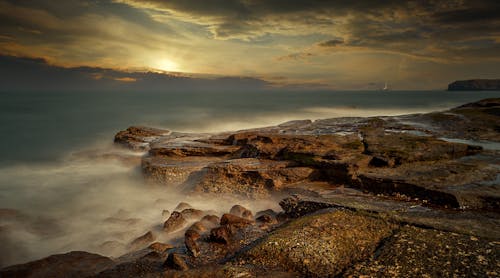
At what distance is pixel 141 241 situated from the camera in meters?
10.1

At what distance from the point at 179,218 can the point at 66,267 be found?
12.9ft

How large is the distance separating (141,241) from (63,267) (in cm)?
258

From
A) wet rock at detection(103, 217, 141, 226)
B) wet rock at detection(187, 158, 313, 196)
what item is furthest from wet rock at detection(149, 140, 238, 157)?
wet rock at detection(103, 217, 141, 226)

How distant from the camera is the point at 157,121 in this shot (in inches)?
2007

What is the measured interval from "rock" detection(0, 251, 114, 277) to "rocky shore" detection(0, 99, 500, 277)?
0.09ft

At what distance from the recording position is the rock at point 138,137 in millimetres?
21945

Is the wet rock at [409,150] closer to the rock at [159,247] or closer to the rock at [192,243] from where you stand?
the rock at [192,243]

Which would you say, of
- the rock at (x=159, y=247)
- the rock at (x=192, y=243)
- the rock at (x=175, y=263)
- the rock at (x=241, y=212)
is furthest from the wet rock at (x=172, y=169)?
the rock at (x=175, y=263)

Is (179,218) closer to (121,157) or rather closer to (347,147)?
(347,147)

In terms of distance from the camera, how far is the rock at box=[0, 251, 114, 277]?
7469 millimetres

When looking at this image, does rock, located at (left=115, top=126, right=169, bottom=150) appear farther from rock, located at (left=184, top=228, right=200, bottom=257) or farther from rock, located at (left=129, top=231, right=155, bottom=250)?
rock, located at (left=184, top=228, right=200, bottom=257)

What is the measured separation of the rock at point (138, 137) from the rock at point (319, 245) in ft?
53.2

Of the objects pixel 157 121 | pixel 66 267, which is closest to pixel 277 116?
pixel 157 121

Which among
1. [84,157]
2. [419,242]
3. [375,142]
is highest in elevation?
[375,142]
